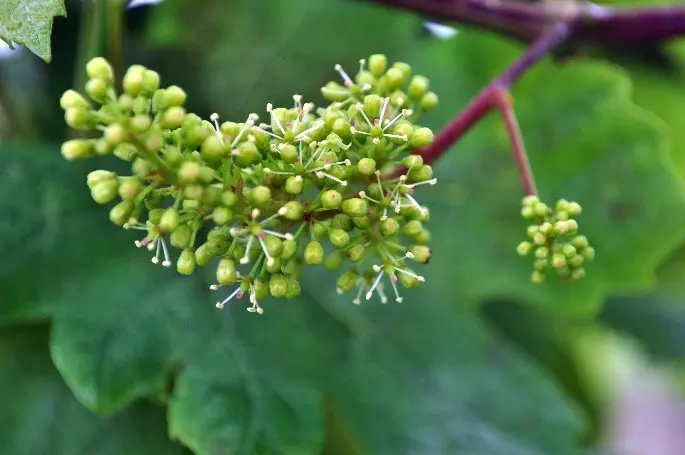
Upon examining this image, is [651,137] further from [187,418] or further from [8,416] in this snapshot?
[8,416]

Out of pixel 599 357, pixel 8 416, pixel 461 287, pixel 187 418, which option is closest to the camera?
pixel 187 418

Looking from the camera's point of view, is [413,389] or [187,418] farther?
[413,389]

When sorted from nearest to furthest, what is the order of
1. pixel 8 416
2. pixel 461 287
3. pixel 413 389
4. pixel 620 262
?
1. pixel 8 416
2. pixel 413 389
3. pixel 620 262
4. pixel 461 287

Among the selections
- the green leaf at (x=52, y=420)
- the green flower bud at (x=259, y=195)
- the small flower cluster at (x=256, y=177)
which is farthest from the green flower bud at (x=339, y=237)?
the green leaf at (x=52, y=420)

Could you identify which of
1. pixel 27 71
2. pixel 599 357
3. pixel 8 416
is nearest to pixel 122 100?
pixel 8 416

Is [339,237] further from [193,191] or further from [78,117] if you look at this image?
[78,117]

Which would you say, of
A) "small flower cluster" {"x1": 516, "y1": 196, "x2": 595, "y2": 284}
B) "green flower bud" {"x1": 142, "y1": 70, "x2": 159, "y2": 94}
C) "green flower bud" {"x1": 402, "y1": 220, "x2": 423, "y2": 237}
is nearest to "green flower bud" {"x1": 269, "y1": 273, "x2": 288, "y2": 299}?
"green flower bud" {"x1": 402, "y1": 220, "x2": 423, "y2": 237}

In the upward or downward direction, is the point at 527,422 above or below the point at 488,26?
below
